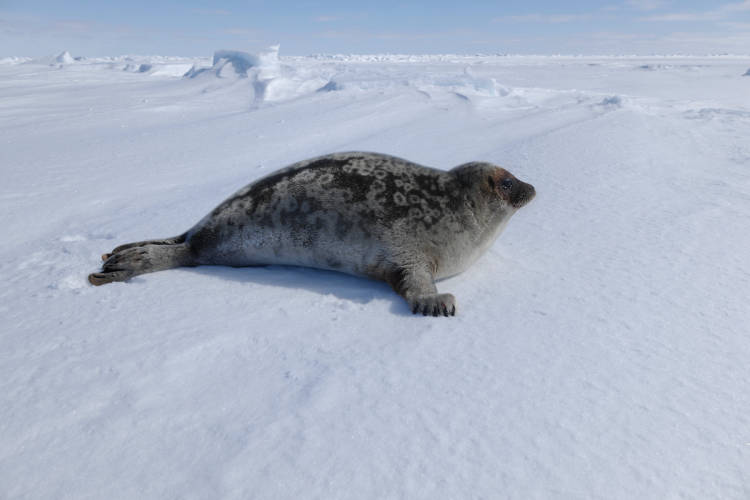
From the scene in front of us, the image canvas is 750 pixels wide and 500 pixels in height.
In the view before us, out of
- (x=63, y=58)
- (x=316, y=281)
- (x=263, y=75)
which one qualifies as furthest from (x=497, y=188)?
(x=63, y=58)

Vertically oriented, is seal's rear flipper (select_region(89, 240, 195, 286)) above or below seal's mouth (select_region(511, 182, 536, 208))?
below

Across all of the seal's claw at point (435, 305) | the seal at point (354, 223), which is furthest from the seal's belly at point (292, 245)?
the seal's claw at point (435, 305)

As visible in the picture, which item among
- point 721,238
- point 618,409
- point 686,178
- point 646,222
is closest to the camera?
point 618,409

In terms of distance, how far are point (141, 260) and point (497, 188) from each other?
1.80 m

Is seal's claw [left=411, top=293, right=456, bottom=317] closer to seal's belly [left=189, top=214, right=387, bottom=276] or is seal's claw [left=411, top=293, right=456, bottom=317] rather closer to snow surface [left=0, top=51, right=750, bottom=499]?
snow surface [left=0, top=51, right=750, bottom=499]

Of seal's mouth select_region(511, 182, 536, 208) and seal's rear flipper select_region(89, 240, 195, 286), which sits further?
seal's mouth select_region(511, 182, 536, 208)

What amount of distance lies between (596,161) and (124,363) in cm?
401

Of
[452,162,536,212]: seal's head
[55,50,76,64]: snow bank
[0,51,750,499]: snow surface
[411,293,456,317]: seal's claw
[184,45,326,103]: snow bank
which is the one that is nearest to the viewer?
[0,51,750,499]: snow surface

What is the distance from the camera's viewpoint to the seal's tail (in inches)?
91.0

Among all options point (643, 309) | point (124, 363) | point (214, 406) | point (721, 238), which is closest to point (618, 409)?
point (643, 309)

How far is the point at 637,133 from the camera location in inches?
203

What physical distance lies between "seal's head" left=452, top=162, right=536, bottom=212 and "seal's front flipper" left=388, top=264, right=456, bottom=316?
0.54 meters

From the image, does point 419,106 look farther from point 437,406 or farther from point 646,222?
point 437,406

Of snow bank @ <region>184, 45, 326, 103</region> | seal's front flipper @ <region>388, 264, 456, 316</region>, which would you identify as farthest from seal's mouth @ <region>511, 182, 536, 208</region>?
snow bank @ <region>184, 45, 326, 103</region>
